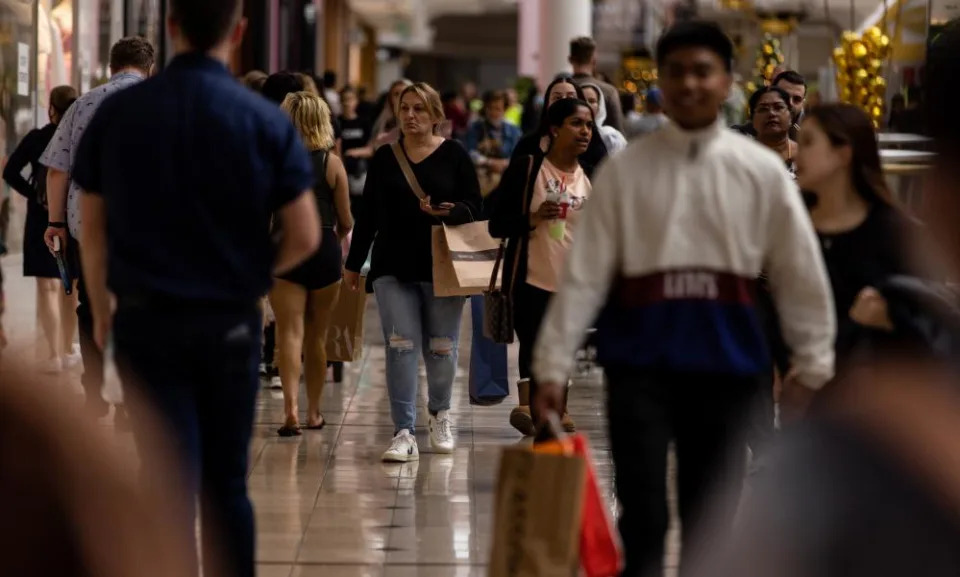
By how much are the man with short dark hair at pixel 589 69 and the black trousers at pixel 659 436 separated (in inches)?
257

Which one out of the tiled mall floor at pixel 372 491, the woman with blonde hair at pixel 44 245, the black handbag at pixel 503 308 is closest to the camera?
the tiled mall floor at pixel 372 491

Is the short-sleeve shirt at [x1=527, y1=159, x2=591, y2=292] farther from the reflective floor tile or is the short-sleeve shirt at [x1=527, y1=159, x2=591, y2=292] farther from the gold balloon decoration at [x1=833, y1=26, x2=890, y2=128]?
the gold balloon decoration at [x1=833, y1=26, x2=890, y2=128]

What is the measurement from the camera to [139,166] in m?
4.43

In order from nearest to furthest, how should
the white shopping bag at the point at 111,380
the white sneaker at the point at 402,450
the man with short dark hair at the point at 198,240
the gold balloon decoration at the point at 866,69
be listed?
the man with short dark hair at the point at 198,240
the white shopping bag at the point at 111,380
the white sneaker at the point at 402,450
the gold balloon decoration at the point at 866,69

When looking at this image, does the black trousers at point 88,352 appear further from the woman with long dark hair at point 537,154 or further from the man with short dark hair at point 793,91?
the man with short dark hair at point 793,91

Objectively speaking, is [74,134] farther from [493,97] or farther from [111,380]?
[493,97]

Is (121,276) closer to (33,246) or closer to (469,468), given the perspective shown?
(469,468)

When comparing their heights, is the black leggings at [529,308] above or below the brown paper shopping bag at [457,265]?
below

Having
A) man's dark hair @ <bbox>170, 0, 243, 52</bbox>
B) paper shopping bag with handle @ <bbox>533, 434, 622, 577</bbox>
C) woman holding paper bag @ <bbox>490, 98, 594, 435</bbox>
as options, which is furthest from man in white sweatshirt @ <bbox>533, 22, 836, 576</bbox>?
woman holding paper bag @ <bbox>490, 98, 594, 435</bbox>

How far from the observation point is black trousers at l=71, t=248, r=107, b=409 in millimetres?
8258

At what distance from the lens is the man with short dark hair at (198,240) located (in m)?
4.41

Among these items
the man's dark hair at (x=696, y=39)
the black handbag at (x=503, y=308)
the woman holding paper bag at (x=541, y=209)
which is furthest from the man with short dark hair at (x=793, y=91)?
the man's dark hair at (x=696, y=39)

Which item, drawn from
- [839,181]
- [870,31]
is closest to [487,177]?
[870,31]

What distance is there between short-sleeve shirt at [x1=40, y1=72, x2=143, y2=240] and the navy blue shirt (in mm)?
3653
